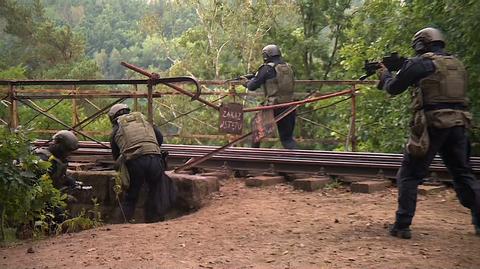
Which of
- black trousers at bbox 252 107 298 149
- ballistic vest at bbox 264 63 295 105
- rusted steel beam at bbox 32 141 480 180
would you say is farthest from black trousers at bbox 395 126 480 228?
ballistic vest at bbox 264 63 295 105

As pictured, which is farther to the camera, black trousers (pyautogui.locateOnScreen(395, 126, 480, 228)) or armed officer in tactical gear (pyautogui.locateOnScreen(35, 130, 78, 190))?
armed officer in tactical gear (pyautogui.locateOnScreen(35, 130, 78, 190))

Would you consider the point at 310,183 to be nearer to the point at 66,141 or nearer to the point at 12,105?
the point at 66,141

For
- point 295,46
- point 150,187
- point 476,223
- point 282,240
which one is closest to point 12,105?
point 150,187

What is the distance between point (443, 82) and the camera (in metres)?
5.57

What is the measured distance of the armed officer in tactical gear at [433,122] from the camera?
553cm

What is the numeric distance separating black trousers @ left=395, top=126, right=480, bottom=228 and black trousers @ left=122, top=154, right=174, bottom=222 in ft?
10.6

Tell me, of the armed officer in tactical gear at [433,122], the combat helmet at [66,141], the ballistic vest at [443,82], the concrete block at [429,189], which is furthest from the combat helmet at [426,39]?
the combat helmet at [66,141]

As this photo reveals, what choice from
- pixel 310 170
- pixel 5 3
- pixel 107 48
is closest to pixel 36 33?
pixel 5 3

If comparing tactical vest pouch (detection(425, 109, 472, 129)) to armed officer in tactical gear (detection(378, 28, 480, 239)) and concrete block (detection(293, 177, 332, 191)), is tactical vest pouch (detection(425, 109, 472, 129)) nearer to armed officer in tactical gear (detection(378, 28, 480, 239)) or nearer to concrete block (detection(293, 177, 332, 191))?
armed officer in tactical gear (detection(378, 28, 480, 239))

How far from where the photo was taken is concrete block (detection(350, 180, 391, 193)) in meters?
7.66

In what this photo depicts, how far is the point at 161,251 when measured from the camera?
5406 millimetres

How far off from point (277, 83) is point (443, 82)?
5.29m

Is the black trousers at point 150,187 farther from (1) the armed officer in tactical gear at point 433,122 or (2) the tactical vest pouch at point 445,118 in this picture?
(2) the tactical vest pouch at point 445,118

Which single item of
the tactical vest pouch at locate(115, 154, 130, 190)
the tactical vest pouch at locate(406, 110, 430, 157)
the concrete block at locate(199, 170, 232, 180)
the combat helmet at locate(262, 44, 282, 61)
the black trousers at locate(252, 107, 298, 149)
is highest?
the combat helmet at locate(262, 44, 282, 61)
